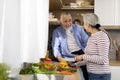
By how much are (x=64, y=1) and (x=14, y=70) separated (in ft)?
10.0

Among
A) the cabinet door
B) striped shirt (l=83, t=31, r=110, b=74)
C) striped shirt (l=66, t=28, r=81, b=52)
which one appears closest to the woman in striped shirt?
striped shirt (l=83, t=31, r=110, b=74)

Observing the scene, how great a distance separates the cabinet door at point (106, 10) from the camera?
3941 mm

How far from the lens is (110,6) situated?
155 inches

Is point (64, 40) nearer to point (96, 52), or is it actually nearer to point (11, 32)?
point (96, 52)

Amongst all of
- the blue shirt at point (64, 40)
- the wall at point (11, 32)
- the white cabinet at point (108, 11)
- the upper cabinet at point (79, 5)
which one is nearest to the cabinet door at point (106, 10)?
the white cabinet at point (108, 11)

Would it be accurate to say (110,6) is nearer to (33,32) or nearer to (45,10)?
(45,10)

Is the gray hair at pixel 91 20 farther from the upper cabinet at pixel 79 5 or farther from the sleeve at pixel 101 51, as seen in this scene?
the upper cabinet at pixel 79 5

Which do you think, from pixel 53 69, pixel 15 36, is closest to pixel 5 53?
pixel 15 36

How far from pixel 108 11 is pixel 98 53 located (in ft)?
6.13

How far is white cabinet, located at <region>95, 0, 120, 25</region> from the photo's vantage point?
3936mm

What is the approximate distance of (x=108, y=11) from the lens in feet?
13.0

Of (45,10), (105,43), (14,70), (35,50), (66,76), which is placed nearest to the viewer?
(14,70)

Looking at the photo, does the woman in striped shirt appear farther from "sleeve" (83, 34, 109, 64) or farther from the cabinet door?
the cabinet door

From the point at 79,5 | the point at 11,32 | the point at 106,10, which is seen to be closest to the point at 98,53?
the point at 11,32
